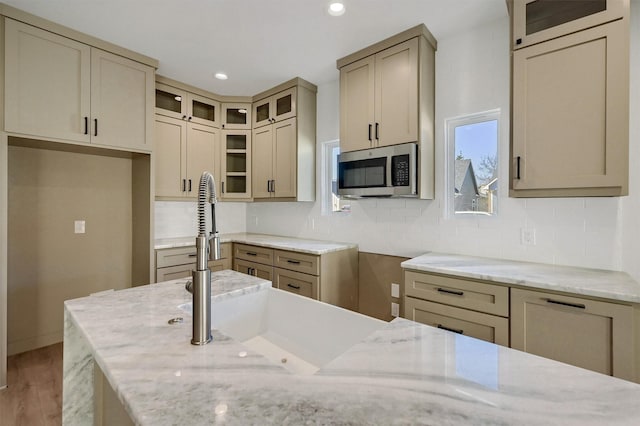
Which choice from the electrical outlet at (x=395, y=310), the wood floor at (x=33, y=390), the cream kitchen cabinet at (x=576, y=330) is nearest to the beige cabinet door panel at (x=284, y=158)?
the electrical outlet at (x=395, y=310)

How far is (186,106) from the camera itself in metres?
3.44

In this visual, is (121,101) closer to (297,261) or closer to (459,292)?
(297,261)

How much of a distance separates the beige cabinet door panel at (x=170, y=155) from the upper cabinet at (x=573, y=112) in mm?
3151

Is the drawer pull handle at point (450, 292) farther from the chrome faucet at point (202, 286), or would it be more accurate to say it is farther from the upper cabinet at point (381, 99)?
the chrome faucet at point (202, 286)

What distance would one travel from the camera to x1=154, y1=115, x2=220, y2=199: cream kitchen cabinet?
3.22 m

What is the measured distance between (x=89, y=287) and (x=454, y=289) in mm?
3396

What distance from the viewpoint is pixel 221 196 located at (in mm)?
3771

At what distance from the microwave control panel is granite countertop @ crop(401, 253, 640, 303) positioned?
0.64 m

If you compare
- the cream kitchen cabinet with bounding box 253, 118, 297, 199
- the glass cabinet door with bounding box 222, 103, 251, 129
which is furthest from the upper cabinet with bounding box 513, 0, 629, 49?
the glass cabinet door with bounding box 222, 103, 251, 129

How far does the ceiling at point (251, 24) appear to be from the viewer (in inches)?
83.5

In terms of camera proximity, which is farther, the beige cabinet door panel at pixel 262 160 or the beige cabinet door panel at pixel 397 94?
the beige cabinet door panel at pixel 262 160

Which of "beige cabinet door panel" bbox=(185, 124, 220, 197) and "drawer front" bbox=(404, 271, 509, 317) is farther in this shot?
"beige cabinet door panel" bbox=(185, 124, 220, 197)

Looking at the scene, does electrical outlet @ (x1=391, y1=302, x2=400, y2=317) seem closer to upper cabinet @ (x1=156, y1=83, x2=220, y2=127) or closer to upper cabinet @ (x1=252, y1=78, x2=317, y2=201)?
upper cabinet @ (x1=252, y1=78, x2=317, y2=201)

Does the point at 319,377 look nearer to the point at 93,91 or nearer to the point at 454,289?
the point at 454,289
